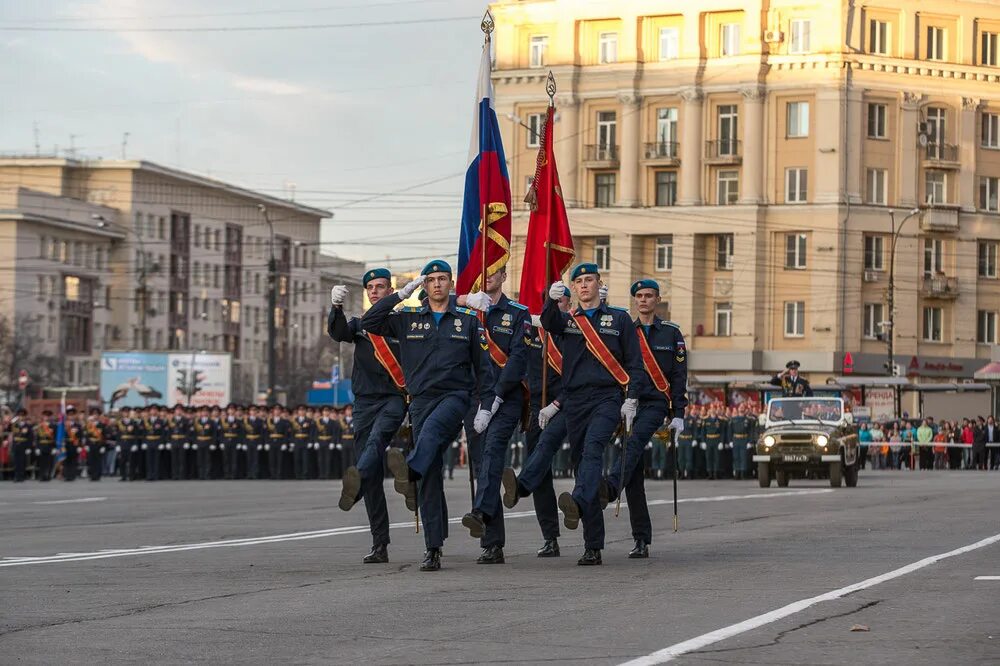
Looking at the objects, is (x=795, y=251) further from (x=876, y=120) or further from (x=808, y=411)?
(x=808, y=411)

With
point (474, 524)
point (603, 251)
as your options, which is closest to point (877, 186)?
point (603, 251)

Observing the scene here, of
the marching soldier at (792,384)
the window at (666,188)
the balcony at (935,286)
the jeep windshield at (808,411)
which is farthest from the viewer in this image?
the window at (666,188)

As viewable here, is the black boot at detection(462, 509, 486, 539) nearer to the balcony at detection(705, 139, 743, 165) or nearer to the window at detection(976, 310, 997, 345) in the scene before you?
the balcony at detection(705, 139, 743, 165)

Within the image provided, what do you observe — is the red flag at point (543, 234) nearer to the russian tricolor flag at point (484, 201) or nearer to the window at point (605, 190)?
the russian tricolor flag at point (484, 201)

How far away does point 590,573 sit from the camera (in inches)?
514

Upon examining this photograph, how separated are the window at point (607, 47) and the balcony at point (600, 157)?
12.4ft

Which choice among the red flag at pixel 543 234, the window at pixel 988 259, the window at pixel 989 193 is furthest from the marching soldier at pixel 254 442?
the window at pixel 988 259

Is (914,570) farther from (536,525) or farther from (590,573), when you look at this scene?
(536,525)

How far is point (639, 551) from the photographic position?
1459cm

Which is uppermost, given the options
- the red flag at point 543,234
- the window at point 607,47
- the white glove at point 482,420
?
the window at point 607,47

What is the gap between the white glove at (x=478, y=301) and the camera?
14.1 meters

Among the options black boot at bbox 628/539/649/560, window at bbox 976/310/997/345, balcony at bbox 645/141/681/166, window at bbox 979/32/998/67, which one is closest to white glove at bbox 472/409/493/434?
black boot at bbox 628/539/649/560

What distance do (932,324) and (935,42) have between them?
12460 millimetres

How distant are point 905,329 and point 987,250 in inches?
233
